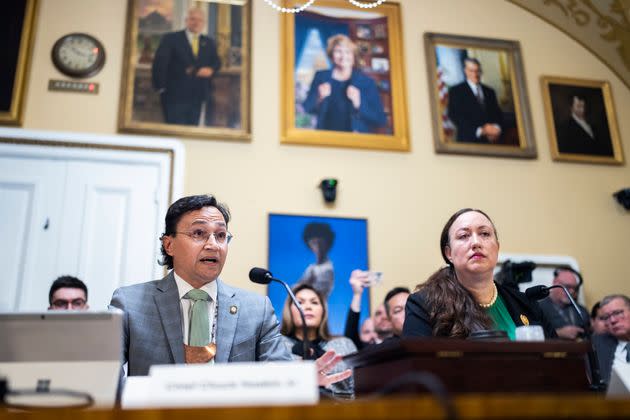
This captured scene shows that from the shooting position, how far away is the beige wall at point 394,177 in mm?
5238

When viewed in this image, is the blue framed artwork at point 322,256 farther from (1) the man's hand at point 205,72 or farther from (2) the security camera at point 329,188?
(1) the man's hand at point 205,72

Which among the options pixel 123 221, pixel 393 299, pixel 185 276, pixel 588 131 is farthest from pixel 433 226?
pixel 185 276

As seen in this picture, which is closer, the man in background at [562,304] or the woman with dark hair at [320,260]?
the woman with dark hair at [320,260]

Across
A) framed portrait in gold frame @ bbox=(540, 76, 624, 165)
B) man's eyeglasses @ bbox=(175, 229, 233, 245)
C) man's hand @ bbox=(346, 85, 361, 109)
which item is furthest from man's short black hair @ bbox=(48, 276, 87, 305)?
framed portrait in gold frame @ bbox=(540, 76, 624, 165)

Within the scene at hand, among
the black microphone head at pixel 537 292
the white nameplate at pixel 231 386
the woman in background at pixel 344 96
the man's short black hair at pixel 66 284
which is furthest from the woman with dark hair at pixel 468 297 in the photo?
the woman in background at pixel 344 96

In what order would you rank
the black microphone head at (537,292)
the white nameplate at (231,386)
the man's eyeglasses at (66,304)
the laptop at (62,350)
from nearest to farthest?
the white nameplate at (231,386)
the laptop at (62,350)
the black microphone head at (537,292)
the man's eyeglasses at (66,304)

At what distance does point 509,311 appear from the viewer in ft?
8.78

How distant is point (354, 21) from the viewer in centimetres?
602

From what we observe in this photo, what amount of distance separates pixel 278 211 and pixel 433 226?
1343mm

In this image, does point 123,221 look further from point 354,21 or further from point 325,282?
point 354,21

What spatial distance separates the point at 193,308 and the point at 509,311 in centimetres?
129

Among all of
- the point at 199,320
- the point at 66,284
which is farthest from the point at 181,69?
the point at 199,320

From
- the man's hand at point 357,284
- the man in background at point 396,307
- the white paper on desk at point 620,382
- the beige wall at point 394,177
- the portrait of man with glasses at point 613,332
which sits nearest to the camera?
the white paper on desk at point 620,382

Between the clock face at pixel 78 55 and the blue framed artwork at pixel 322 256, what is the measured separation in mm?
1922
